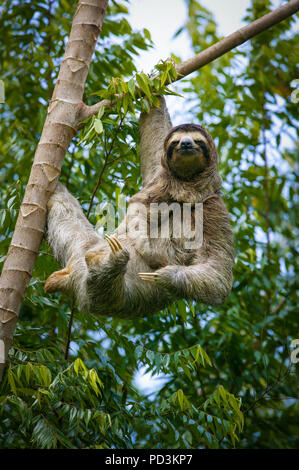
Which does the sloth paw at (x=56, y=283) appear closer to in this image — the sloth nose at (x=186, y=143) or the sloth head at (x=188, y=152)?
the sloth head at (x=188, y=152)

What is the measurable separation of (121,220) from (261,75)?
3.98m

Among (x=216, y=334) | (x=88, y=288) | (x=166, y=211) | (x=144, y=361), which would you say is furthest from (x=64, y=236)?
(x=216, y=334)

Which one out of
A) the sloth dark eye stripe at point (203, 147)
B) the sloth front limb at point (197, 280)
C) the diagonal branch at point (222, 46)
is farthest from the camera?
the sloth dark eye stripe at point (203, 147)

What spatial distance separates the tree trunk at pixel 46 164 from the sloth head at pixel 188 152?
1319 mm

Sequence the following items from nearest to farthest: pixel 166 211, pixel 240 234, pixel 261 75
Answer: pixel 166 211 → pixel 240 234 → pixel 261 75

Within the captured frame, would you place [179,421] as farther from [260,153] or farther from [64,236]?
[260,153]

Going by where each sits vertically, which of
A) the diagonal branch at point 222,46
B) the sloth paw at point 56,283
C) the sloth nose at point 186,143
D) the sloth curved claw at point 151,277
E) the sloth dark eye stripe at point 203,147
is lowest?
the sloth curved claw at point 151,277

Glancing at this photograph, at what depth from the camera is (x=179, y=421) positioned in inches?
234

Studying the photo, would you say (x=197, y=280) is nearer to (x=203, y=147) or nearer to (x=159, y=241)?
(x=159, y=241)

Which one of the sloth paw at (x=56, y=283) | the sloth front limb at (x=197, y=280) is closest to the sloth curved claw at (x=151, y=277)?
the sloth front limb at (x=197, y=280)

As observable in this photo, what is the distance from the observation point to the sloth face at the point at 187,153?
6348 mm

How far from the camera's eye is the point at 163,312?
717 centimetres

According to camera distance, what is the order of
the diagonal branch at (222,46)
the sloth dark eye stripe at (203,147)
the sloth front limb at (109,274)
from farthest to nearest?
the sloth dark eye stripe at (203,147) < the diagonal branch at (222,46) < the sloth front limb at (109,274)
